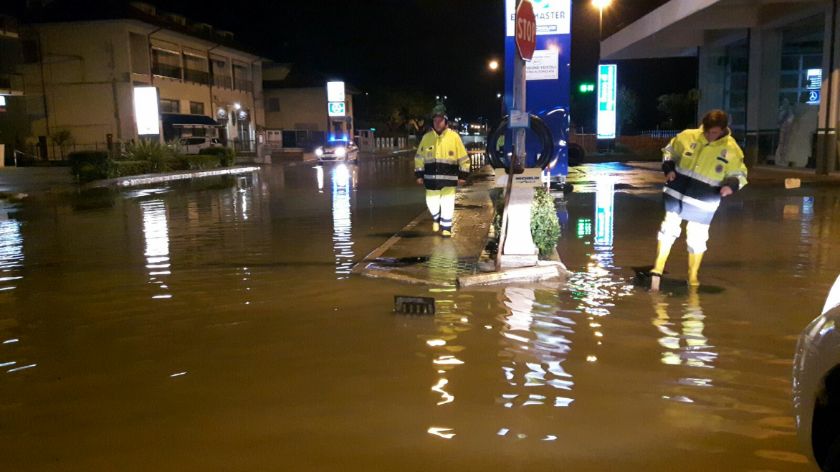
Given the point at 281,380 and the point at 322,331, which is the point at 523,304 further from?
the point at 281,380

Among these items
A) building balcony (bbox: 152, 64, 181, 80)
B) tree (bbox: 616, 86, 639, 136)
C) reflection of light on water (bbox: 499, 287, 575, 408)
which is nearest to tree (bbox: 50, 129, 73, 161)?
building balcony (bbox: 152, 64, 181, 80)

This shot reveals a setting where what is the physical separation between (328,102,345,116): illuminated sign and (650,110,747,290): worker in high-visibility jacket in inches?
2085

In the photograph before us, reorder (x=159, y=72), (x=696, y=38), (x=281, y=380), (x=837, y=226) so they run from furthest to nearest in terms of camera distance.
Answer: (x=159, y=72)
(x=696, y=38)
(x=837, y=226)
(x=281, y=380)

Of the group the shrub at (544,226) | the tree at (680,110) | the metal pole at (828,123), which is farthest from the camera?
the tree at (680,110)

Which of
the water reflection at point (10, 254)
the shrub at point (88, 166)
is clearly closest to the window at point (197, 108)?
the shrub at point (88, 166)

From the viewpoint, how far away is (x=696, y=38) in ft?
96.9

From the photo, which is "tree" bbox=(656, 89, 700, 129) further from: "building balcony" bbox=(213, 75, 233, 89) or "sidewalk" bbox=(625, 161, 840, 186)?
"building balcony" bbox=(213, 75, 233, 89)

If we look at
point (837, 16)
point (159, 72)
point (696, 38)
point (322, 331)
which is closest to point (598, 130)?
point (696, 38)

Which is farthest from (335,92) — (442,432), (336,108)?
(442,432)

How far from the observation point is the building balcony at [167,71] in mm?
41147

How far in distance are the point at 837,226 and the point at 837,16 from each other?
13218mm

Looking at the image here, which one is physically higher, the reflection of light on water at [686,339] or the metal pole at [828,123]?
the metal pole at [828,123]

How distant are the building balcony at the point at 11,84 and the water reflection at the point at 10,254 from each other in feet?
73.6

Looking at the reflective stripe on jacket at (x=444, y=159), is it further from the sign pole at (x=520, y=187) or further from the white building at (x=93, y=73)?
the white building at (x=93, y=73)
